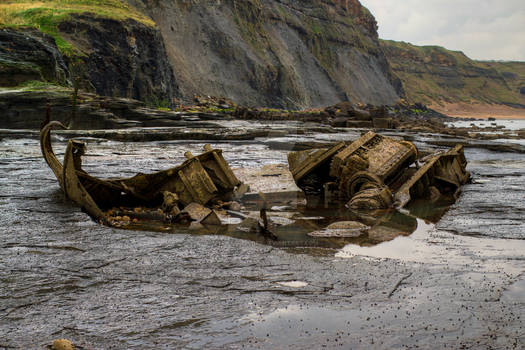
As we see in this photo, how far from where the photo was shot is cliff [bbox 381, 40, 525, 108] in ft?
520

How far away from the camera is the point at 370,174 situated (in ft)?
26.5

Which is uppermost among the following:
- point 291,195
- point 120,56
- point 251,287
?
point 120,56

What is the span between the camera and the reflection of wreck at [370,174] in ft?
26.1

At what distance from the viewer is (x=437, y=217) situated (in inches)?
280

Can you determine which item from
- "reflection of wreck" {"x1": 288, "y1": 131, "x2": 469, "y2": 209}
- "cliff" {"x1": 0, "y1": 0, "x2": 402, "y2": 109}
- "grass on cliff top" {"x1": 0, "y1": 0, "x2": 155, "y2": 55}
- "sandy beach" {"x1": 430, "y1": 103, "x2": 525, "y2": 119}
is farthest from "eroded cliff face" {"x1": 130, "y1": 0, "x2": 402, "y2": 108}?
"reflection of wreck" {"x1": 288, "y1": 131, "x2": 469, "y2": 209}

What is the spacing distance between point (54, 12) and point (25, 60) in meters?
20.4

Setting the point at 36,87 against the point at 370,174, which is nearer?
the point at 370,174

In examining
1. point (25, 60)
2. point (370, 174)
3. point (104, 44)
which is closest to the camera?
point (370, 174)

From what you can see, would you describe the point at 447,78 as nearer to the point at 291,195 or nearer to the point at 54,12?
the point at 54,12

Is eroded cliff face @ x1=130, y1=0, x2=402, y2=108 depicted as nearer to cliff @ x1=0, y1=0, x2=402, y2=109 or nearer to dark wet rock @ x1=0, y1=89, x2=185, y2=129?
cliff @ x1=0, y1=0, x2=402, y2=109

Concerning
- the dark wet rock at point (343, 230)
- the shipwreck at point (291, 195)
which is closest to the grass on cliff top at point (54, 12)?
the shipwreck at point (291, 195)

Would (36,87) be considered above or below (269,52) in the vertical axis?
below

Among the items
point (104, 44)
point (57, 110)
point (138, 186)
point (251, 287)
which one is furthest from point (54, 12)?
point (251, 287)

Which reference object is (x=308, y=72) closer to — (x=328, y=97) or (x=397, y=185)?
(x=328, y=97)
